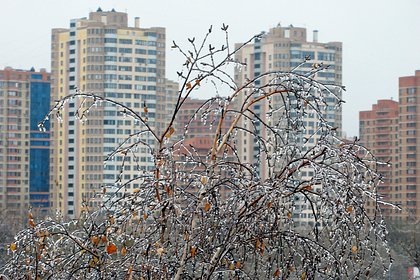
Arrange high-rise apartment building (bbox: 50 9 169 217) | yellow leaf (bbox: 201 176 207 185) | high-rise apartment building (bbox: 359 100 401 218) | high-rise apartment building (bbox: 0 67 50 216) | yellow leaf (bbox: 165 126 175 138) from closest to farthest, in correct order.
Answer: yellow leaf (bbox: 201 176 207 185) < yellow leaf (bbox: 165 126 175 138) < high-rise apartment building (bbox: 50 9 169 217) < high-rise apartment building (bbox: 0 67 50 216) < high-rise apartment building (bbox: 359 100 401 218)

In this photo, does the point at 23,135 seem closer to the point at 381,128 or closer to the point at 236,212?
the point at 381,128

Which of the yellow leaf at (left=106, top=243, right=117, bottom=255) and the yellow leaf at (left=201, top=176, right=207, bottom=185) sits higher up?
the yellow leaf at (left=201, top=176, right=207, bottom=185)

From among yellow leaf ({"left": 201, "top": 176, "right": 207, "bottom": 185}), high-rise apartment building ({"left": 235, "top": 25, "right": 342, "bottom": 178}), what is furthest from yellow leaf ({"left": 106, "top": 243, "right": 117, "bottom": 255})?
high-rise apartment building ({"left": 235, "top": 25, "right": 342, "bottom": 178})

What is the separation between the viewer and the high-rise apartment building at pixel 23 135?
65000mm

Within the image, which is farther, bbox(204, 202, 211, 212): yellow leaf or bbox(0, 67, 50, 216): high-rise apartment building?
bbox(0, 67, 50, 216): high-rise apartment building

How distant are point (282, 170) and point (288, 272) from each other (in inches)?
15.7

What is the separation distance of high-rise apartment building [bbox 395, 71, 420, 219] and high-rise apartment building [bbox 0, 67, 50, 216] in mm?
21555

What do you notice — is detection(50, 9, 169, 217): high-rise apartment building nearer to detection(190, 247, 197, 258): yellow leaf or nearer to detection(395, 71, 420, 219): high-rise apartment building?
detection(395, 71, 420, 219): high-rise apartment building

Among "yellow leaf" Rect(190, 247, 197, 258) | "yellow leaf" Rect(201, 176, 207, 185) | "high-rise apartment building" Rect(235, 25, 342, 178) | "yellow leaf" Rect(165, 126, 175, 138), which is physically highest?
"high-rise apartment building" Rect(235, 25, 342, 178)

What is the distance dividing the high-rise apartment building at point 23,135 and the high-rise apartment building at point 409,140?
21.6 meters

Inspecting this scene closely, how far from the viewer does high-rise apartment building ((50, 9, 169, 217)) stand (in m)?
58.6

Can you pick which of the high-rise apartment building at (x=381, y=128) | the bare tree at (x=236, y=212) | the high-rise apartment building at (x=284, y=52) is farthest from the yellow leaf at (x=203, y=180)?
the high-rise apartment building at (x=381, y=128)

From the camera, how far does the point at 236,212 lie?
3957 mm

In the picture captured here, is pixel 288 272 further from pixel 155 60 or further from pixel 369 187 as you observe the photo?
pixel 155 60
